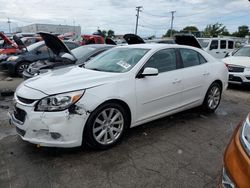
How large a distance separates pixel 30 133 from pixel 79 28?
55796 mm

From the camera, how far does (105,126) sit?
12.1ft

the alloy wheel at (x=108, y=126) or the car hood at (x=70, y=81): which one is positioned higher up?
the car hood at (x=70, y=81)

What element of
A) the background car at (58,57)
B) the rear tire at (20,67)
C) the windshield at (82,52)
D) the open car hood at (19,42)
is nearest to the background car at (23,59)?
the rear tire at (20,67)

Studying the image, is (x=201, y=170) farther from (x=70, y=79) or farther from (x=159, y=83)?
(x=70, y=79)

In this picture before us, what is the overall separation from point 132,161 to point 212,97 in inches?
113

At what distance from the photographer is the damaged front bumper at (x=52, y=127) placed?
10.6 feet

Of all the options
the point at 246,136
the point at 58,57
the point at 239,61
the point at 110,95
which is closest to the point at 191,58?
the point at 110,95

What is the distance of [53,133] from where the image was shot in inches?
129

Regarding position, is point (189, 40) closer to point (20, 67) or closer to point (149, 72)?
point (149, 72)

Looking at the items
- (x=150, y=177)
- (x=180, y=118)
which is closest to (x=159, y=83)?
(x=180, y=118)

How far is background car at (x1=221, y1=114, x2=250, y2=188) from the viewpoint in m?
1.51

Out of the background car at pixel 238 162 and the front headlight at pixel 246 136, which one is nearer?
the background car at pixel 238 162

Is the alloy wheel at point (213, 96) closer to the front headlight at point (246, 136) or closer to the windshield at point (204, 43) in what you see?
the front headlight at point (246, 136)

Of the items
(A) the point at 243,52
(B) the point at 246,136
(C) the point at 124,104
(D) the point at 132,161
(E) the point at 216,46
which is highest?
(E) the point at 216,46
